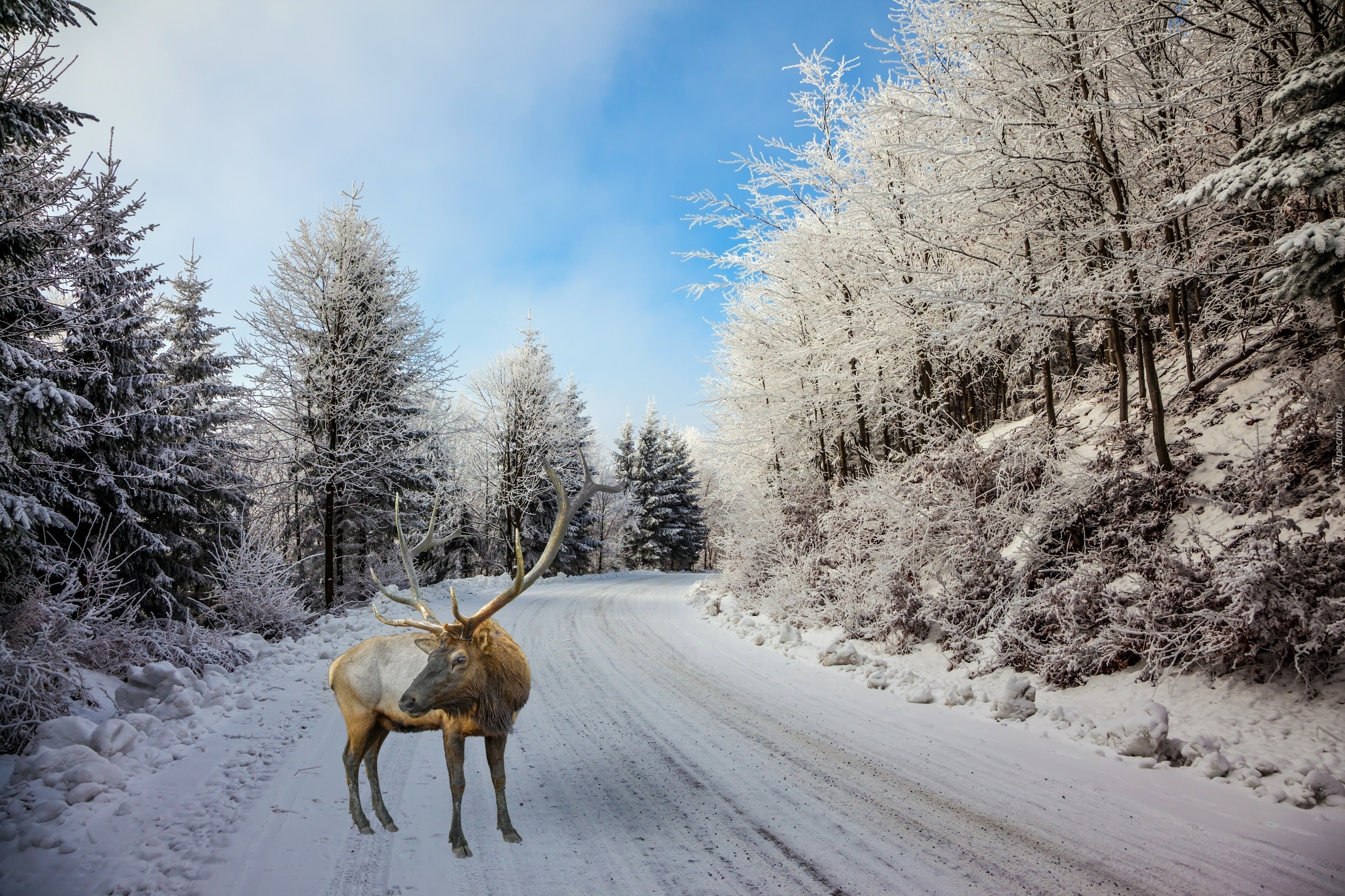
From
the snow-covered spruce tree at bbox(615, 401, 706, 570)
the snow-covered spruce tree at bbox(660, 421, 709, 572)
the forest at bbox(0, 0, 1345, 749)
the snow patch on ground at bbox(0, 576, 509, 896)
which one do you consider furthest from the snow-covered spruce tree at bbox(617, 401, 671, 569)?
the snow patch on ground at bbox(0, 576, 509, 896)

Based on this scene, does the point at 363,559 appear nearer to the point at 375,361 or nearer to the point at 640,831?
the point at 375,361

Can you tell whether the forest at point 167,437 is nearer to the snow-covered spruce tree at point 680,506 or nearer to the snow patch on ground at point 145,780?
the snow patch on ground at point 145,780

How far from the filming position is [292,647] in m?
7.73

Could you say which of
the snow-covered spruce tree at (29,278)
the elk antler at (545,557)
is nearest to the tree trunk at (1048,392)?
the elk antler at (545,557)

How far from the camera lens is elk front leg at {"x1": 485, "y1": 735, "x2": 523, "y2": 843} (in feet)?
10.0

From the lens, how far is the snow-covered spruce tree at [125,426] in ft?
26.6

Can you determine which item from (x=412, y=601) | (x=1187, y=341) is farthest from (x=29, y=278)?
(x=1187, y=341)

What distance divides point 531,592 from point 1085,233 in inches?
537

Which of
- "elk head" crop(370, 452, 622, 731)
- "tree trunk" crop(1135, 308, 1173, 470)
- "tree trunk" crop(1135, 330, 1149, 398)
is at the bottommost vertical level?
"elk head" crop(370, 452, 622, 731)

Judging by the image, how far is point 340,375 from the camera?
11820 millimetres

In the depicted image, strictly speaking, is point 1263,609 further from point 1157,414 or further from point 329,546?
point 329,546

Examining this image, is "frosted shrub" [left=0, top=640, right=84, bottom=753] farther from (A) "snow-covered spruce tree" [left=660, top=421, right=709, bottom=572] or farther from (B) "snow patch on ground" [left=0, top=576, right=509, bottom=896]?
(A) "snow-covered spruce tree" [left=660, top=421, right=709, bottom=572]

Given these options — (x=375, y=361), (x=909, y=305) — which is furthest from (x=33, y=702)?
(x=909, y=305)

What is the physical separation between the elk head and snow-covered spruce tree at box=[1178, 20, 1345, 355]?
6.20m
